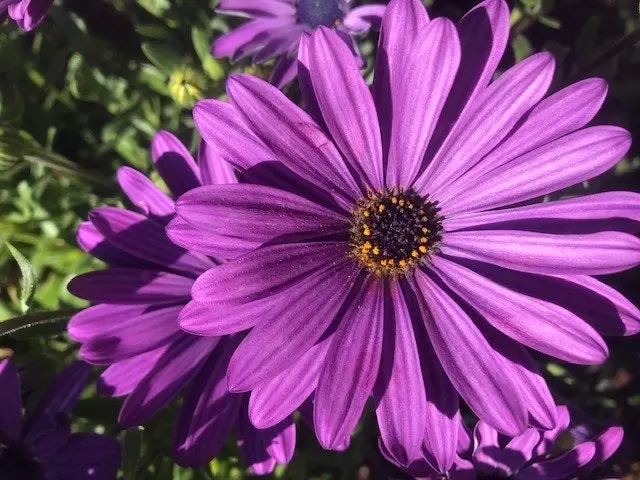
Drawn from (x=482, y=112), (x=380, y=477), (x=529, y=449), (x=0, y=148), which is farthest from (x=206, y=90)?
(x=380, y=477)

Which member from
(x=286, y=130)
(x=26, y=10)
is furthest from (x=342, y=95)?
(x=26, y=10)

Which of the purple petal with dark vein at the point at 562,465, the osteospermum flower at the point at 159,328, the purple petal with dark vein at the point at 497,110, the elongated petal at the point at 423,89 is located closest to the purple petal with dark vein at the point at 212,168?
the osteospermum flower at the point at 159,328

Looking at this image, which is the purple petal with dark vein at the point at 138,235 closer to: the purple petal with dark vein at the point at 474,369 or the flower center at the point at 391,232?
the flower center at the point at 391,232

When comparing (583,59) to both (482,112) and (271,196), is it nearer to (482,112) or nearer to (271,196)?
(482,112)

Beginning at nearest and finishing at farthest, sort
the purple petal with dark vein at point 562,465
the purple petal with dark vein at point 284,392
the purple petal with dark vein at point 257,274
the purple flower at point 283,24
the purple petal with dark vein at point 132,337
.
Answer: the purple petal with dark vein at point 257,274 → the purple petal with dark vein at point 284,392 → the purple petal with dark vein at point 132,337 → the purple petal with dark vein at point 562,465 → the purple flower at point 283,24

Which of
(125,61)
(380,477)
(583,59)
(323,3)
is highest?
(125,61)

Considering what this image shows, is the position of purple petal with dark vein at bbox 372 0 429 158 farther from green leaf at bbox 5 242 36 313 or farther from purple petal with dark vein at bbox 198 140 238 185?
green leaf at bbox 5 242 36 313

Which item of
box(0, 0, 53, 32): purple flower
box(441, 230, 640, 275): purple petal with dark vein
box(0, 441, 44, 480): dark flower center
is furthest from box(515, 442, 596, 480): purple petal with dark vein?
box(0, 0, 53, 32): purple flower
